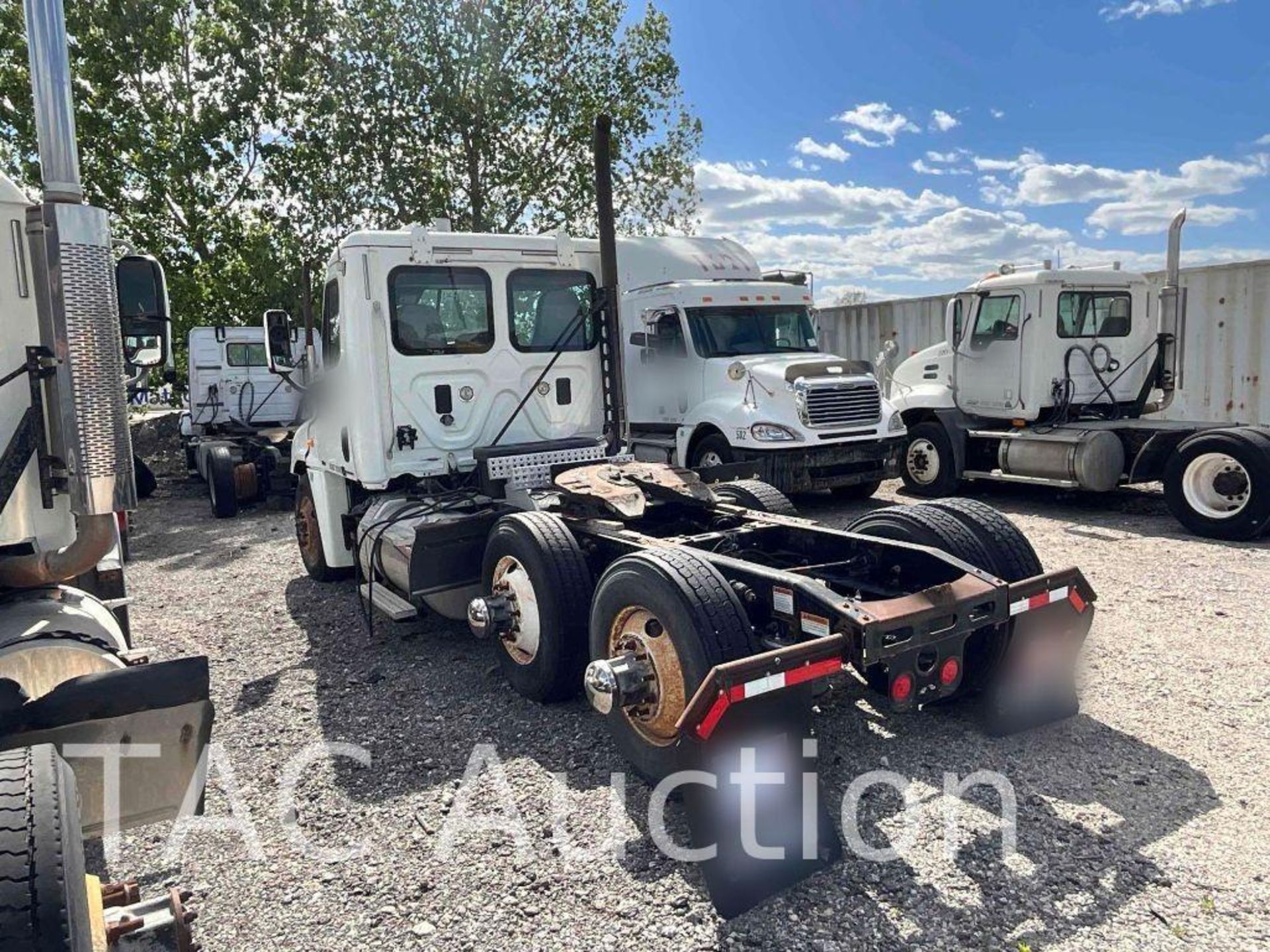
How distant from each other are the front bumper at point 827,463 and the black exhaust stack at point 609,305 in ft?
10.5

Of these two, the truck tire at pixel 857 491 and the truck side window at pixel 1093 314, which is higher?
the truck side window at pixel 1093 314

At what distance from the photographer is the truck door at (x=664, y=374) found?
10.6m

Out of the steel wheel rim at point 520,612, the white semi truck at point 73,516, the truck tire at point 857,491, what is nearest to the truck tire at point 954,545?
the steel wheel rim at point 520,612

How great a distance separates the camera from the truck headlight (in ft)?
31.1

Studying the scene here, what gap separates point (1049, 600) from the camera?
144 inches

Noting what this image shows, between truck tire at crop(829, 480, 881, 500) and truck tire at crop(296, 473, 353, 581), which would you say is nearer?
truck tire at crop(296, 473, 353, 581)

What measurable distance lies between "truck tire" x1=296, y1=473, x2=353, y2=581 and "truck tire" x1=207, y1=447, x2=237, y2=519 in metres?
4.44

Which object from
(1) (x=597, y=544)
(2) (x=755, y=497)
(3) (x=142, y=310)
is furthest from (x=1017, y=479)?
(3) (x=142, y=310)

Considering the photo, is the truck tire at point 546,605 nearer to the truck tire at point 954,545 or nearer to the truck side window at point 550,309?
the truck tire at point 954,545

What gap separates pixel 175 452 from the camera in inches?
692

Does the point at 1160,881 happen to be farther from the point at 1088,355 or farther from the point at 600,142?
the point at 1088,355

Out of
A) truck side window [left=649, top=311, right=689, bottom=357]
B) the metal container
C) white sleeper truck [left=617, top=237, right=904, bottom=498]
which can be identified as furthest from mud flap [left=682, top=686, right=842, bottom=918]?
truck side window [left=649, top=311, right=689, bottom=357]

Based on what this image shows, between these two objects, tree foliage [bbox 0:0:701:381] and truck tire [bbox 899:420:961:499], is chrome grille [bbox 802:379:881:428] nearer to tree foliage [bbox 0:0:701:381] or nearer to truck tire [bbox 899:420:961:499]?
truck tire [bbox 899:420:961:499]

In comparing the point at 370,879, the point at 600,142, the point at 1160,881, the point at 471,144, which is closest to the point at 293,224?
the point at 471,144
